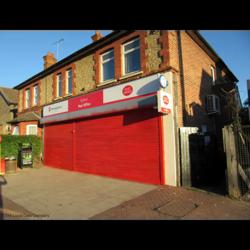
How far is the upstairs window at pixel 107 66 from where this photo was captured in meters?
11.5

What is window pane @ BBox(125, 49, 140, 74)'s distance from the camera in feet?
33.8

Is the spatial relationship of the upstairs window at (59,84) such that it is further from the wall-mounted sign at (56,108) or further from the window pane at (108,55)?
the window pane at (108,55)

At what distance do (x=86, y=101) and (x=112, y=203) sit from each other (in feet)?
21.9

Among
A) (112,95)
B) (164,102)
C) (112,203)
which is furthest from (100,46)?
(112,203)

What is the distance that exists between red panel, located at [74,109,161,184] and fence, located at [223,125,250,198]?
8.86 ft

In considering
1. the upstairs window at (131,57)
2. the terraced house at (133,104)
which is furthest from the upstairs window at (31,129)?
the upstairs window at (131,57)

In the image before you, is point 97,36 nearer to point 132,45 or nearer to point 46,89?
point 132,45

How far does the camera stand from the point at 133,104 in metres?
9.21

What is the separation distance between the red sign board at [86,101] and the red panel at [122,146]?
80 cm

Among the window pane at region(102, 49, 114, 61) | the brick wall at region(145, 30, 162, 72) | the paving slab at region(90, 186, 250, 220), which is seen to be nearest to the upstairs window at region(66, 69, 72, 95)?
the window pane at region(102, 49, 114, 61)

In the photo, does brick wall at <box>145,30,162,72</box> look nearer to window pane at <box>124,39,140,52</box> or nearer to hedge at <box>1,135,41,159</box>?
window pane at <box>124,39,140,52</box>
